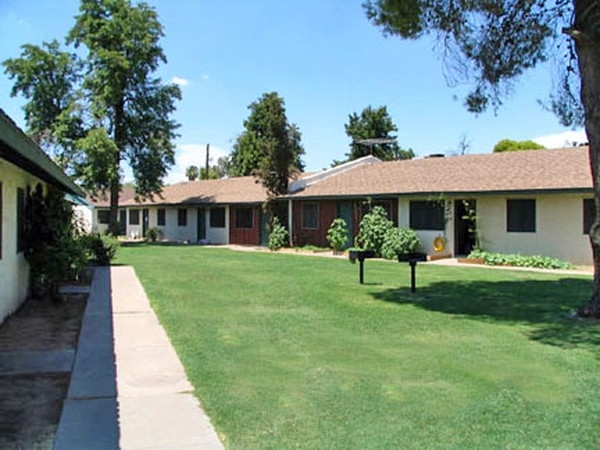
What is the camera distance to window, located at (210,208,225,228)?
115ft

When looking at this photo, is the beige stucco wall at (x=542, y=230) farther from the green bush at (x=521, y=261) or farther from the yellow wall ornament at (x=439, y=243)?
the green bush at (x=521, y=261)

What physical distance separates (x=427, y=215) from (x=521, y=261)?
4540 millimetres

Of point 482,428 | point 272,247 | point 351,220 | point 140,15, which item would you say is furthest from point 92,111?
point 482,428

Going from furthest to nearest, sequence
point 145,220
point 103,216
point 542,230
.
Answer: point 103,216
point 145,220
point 542,230

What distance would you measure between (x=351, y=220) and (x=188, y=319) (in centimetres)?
1738

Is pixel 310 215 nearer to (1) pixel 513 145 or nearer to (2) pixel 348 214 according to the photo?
(2) pixel 348 214

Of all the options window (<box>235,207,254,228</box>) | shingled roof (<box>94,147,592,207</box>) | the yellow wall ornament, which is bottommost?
the yellow wall ornament

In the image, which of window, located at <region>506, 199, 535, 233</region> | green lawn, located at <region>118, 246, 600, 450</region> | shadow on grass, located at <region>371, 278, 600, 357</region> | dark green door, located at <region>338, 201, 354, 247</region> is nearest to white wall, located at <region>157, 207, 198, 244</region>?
dark green door, located at <region>338, 201, 354, 247</region>

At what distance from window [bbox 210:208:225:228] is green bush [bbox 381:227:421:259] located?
1429cm

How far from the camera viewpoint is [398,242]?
22547 mm

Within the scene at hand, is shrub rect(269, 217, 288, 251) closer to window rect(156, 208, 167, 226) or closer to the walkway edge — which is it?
window rect(156, 208, 167, 226)

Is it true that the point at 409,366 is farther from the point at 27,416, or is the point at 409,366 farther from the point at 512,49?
the point at 512,49

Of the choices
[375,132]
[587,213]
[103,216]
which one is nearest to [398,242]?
[587,213]

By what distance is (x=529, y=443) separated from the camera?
4.25 metres
